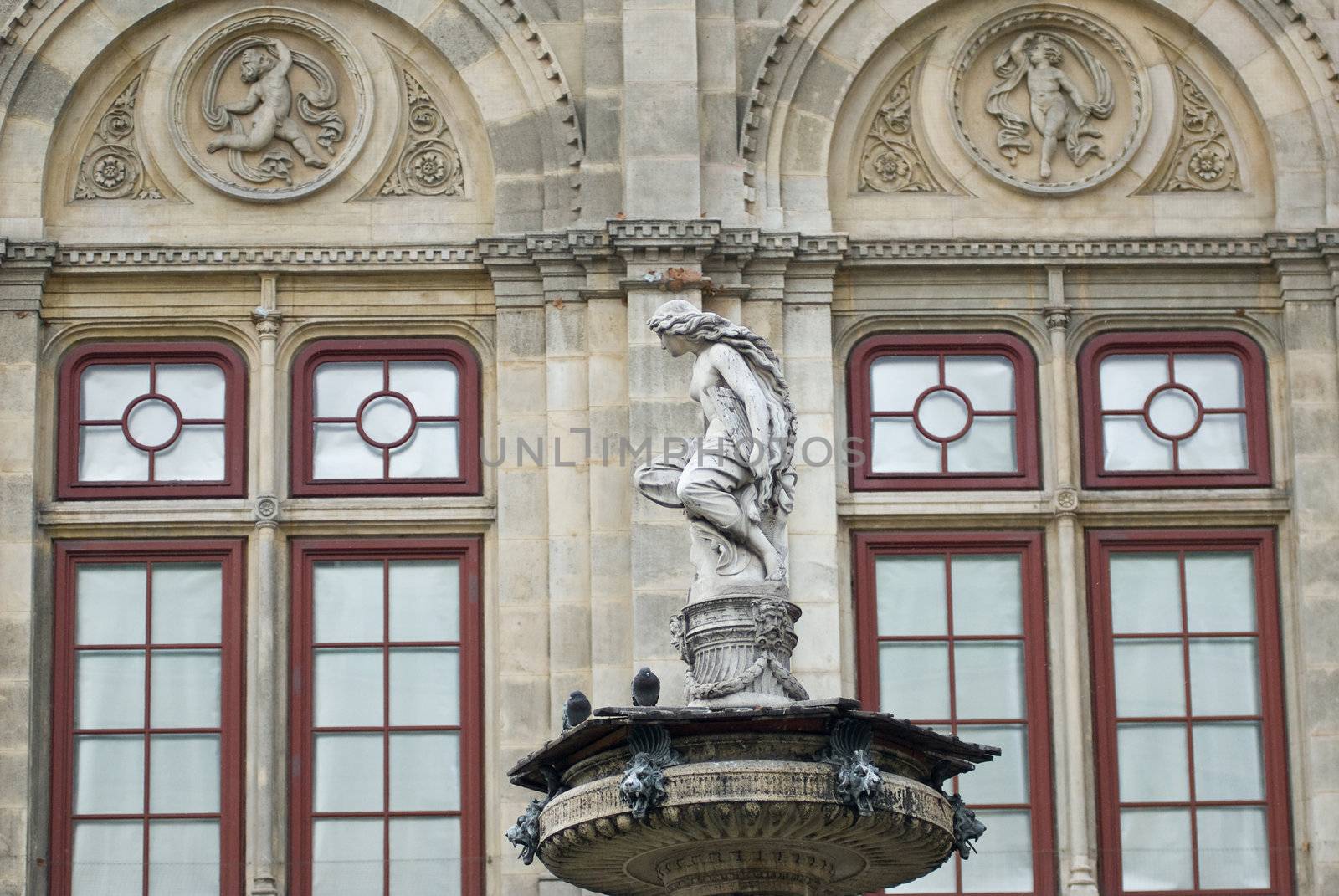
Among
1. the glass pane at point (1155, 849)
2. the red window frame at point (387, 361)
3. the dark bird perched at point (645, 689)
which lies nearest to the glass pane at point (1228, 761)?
the glass pane at point (1155, 849)

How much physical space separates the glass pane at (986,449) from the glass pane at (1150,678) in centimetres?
191

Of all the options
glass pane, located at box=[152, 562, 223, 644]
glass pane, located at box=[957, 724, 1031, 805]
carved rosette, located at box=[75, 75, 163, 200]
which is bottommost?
glass pane, located at box=[957, 724, 1031, 805]

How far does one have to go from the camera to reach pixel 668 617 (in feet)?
88.2

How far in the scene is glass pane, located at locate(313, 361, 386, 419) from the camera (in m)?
28.4

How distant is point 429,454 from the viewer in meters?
28.3

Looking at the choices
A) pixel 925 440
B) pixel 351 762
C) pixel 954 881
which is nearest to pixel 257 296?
pixel 351 762

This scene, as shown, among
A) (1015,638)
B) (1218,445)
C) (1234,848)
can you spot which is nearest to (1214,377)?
(1218,445)

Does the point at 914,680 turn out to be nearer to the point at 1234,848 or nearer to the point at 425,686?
the point at 1234,848

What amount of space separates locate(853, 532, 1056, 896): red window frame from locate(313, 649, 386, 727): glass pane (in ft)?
13.6

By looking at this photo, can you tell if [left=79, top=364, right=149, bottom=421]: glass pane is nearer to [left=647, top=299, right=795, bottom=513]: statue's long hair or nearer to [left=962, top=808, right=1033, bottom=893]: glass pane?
[left=647, top=299, right=795, bottom=513]: statue's long hair

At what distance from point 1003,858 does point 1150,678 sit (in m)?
2.06

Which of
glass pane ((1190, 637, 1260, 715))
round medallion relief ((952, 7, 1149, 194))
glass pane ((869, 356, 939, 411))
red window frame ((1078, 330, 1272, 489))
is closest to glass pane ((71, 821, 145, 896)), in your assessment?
glass pane ((869, 356, 939, 411))

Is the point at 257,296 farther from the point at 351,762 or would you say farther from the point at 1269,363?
the point at 1269,363

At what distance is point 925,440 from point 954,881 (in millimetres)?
3931
